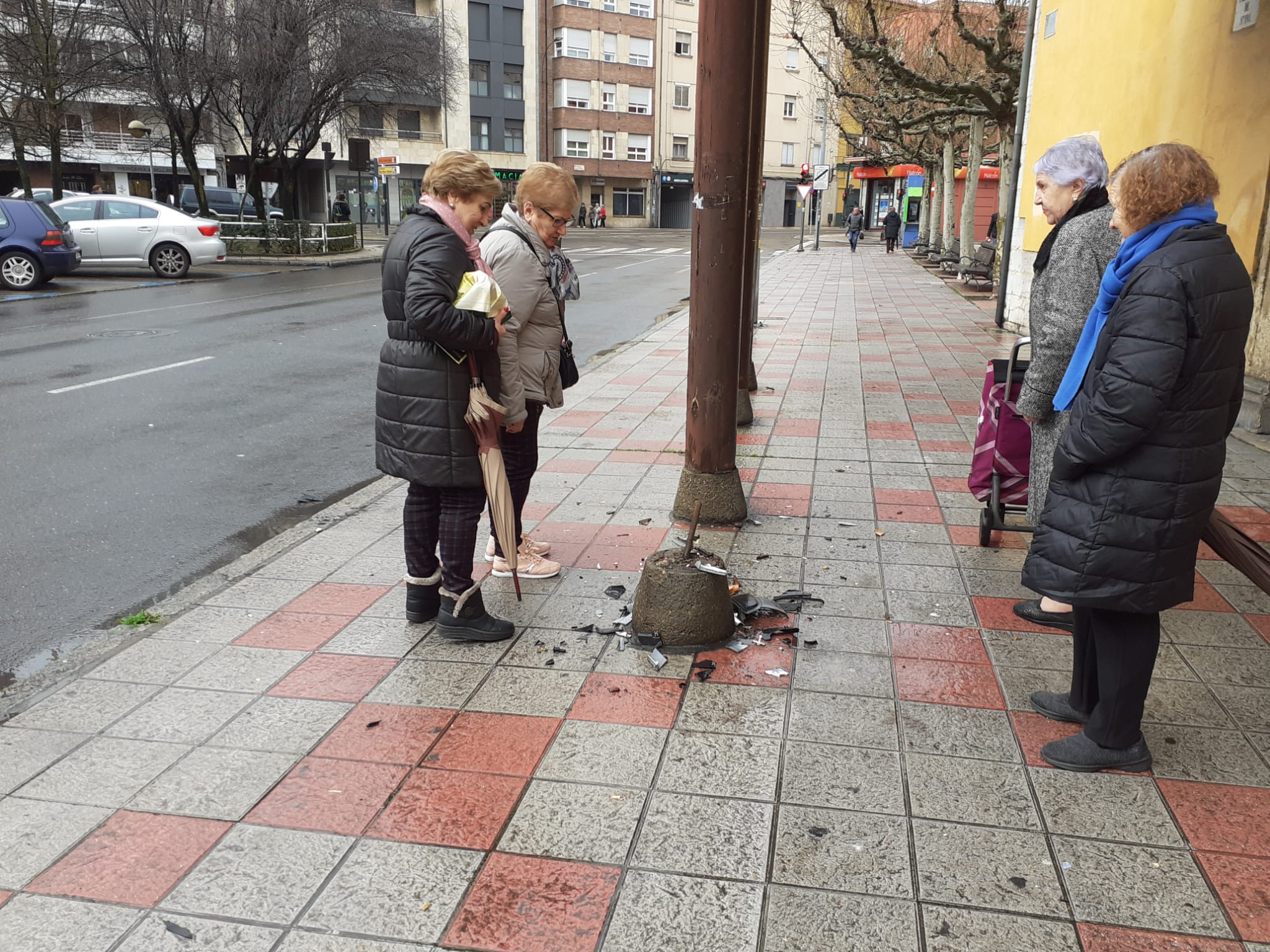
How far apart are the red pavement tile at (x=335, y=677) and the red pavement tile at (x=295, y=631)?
0.16 m

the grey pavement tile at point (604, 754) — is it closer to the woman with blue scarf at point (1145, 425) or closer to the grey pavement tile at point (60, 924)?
the grey pavement tile at point (60, 924)

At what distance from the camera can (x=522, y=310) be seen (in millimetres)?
4184

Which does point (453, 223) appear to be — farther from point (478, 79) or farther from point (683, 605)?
point (478, 79)

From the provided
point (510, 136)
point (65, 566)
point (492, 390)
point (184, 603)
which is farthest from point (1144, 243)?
point (510, 136)

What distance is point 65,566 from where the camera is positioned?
5062 mm

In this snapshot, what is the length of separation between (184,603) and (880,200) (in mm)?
66821

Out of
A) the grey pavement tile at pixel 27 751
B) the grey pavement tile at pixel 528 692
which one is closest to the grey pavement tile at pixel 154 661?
the grey pavement tile at pixel 27 751

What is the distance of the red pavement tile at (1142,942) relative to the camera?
2.32 m

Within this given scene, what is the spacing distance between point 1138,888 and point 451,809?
72.2 inches

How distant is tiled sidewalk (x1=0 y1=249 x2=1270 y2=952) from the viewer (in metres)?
2.44

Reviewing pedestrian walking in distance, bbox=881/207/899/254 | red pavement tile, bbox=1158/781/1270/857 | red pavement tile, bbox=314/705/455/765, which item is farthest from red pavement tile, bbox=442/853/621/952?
pedestrian walking in distance, bbox=881/207/899/254

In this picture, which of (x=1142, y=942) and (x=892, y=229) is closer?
(x=1142, y=942)

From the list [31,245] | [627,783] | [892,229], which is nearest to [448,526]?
[627,783]

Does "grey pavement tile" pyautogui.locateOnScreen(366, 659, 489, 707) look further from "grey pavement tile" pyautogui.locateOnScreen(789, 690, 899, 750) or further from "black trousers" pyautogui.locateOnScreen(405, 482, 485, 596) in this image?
"grey pavement tile" pyautogui.locateOnScreen(789, 690, 899, 750)
